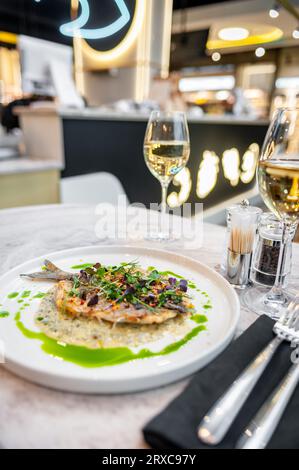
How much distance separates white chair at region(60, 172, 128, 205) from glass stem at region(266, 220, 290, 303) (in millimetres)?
1249

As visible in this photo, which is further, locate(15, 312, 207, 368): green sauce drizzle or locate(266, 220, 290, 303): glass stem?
locate(266, 220, 290, 303): glass stem

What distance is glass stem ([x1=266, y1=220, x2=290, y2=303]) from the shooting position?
653mm

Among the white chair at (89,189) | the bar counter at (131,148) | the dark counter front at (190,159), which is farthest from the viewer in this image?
the dark counter front at (190,159)

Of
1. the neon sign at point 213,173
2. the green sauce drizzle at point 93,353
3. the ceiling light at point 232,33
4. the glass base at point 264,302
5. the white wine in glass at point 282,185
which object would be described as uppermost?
the ceiling light at point 232,33

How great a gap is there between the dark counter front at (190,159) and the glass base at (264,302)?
210cm

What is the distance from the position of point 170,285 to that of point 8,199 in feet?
6.20

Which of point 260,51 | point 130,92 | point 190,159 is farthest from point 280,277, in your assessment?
point 260,51

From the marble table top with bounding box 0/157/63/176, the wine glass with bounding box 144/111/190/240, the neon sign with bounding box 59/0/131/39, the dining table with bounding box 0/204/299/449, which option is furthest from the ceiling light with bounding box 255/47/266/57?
the dining table with bounding box 0/204/299/449

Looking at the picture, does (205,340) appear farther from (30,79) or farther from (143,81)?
(143,81)

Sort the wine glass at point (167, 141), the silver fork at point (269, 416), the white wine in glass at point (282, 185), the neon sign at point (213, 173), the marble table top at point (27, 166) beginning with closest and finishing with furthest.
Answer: the silver fork at point (269, 416), the white wine in glass at point (282, 185), the wine glass at point (167, 141), the marble table top at point (27, 166), the neon sign at point (213, 173)

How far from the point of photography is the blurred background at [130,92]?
7.13ft

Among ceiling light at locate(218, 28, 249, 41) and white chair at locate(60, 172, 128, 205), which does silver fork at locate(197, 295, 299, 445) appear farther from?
ceiling light at locate(218, 28, 249, 41)

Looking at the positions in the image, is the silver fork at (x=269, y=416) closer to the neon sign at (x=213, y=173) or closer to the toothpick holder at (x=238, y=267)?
the toothpick holder at (x=238, y=267)

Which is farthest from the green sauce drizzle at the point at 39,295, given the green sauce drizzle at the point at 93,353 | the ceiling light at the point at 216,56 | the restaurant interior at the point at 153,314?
the ceiling light at the point at 216,56
